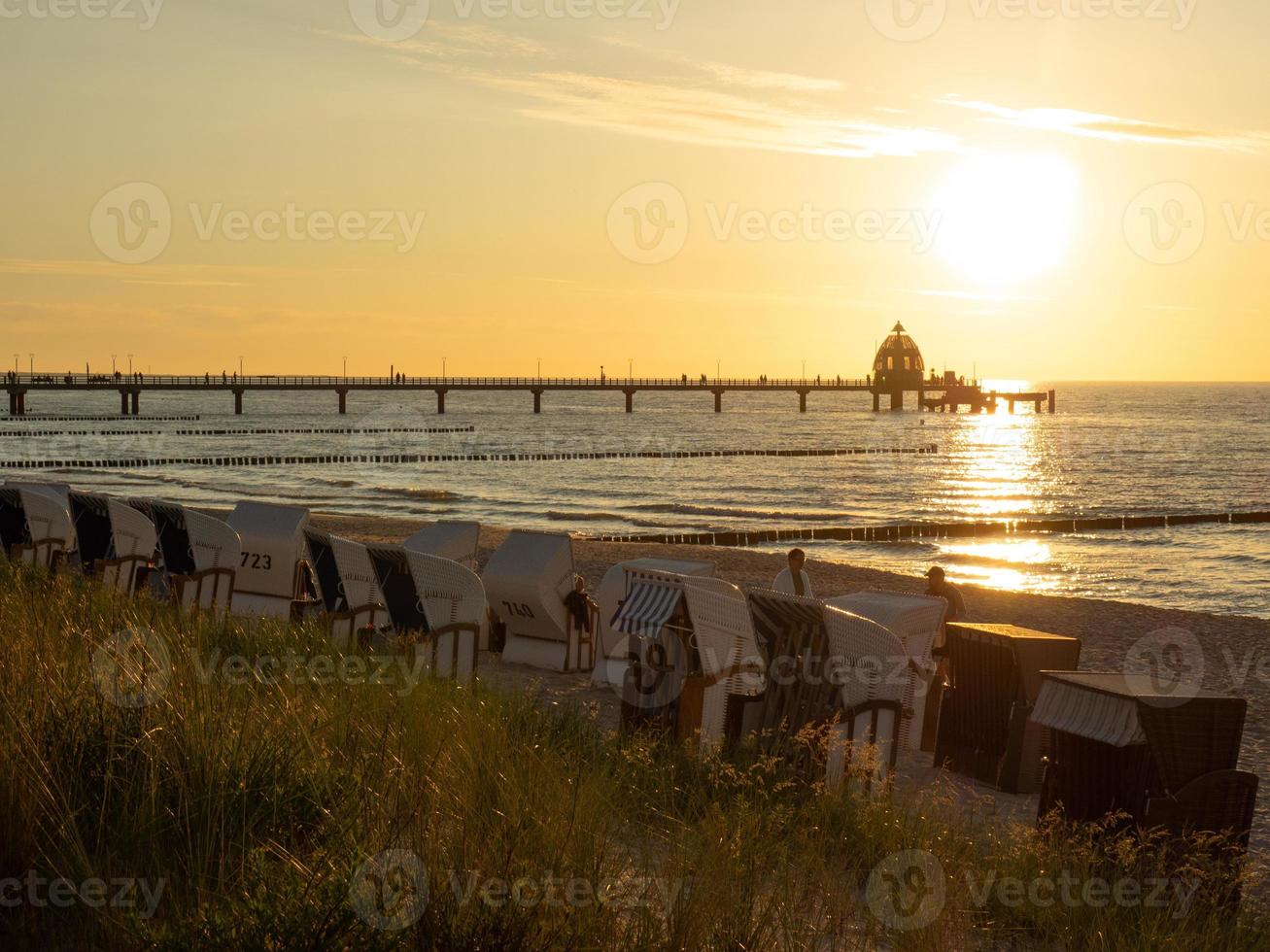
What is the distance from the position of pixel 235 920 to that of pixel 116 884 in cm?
58

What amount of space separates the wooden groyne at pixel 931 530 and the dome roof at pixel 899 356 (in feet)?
402

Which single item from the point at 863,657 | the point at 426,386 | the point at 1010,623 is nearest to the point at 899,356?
the point at 426,386

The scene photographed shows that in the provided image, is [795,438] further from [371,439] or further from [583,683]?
[583,683]

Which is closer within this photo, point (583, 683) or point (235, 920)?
point (235, 920)

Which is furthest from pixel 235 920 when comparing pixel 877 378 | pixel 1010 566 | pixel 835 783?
pixel 877 378

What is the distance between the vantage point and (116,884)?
4078 millimetres

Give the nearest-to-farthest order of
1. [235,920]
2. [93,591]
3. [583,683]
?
[235,920] < [93,591] < [583,683]

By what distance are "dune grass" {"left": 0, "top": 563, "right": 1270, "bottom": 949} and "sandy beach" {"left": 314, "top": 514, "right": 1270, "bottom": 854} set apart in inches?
46.1

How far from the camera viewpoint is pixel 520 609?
1096 centimetres

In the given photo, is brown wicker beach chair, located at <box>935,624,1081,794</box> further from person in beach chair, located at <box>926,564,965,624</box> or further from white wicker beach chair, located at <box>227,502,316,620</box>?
white wicker beach chair, located at <box>227,502,316,620</box>

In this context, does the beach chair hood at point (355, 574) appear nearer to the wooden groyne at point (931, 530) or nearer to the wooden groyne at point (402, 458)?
the wooden groyne at point (931, 530)

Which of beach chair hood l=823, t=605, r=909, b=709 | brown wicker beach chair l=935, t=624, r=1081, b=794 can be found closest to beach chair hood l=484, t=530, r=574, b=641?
brown wicker beach chair l=935, t=624, r=1081, b=794

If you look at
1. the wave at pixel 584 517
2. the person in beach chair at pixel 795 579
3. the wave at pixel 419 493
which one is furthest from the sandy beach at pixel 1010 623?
the wave at pixel 419 493

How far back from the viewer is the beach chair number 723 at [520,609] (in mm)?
10891
